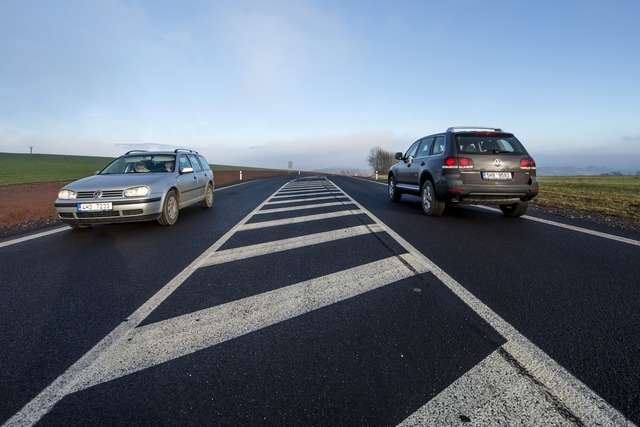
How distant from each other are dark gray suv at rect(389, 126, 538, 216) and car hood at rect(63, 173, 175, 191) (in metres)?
5.74

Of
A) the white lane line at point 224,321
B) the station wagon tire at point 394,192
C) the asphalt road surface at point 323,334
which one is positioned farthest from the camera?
the station wagon tire at point 394,192

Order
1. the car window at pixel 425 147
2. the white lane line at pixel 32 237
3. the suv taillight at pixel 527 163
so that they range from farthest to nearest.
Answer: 1. the car window at pixel 425 147
2. the suv taillight at pixel 527 163
3. the white lane line at pixel 32 237

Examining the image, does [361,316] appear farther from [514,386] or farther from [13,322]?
[13,322]

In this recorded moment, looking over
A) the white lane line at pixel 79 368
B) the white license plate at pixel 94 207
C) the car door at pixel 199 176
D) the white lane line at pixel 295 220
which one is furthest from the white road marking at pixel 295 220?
the white lane line at pixel 79 368

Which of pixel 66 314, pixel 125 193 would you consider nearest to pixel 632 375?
pixel 66 314

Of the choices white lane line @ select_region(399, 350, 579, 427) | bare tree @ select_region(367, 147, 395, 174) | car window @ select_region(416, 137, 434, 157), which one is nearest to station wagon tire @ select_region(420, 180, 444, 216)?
car window @ select_region(416, 137, 434, 157)

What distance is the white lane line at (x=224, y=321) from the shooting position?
84.5 inches

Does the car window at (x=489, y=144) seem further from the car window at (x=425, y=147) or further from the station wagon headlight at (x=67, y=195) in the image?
the station wagon headlight at (x=67, y=195)

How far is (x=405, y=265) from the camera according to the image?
13.1ft

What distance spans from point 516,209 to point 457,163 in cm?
179

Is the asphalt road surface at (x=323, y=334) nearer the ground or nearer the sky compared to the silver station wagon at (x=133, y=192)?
nearer the ground

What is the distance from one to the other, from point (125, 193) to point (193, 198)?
90.2 inches

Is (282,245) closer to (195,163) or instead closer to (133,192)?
(133,192)

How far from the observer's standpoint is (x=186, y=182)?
309 inches
